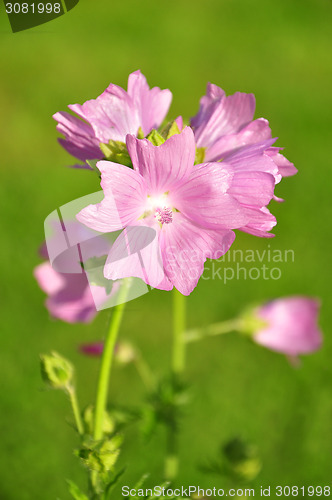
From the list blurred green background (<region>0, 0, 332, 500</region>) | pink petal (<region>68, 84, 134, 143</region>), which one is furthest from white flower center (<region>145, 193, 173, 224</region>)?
blurred green background (<region>0, 0, 332, 500</region>)

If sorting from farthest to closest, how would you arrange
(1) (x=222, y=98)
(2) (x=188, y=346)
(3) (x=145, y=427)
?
(2) (x=188, y=346) → (3) (x=145, y=427) → (1) (x=222, y=98)

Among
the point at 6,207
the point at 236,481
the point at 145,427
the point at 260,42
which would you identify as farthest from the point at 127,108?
the point at 260,42

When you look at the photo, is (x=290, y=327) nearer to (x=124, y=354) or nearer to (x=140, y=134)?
(x=124, y=354)

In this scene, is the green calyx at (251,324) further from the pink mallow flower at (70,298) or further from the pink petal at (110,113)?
the pink petal at (110,113)

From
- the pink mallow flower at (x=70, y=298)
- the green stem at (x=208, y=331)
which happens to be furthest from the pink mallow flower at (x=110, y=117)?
the green stem at (x=208, y=331)

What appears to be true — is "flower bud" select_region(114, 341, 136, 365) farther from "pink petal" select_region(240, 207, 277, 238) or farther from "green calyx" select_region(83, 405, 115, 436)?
"pink petal" select_region(240, 207, 277, 238)

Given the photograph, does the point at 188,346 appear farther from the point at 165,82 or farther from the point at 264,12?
the point at 264,12
